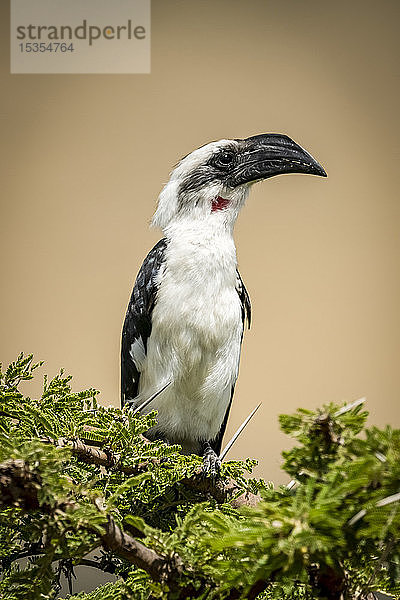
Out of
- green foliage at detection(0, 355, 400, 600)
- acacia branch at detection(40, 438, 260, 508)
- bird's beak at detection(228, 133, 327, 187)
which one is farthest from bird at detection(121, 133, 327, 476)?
green foliage at detection(0, 355, 400, 600)

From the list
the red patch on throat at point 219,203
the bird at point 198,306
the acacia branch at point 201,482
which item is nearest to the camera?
the acacia branch at point 201,482

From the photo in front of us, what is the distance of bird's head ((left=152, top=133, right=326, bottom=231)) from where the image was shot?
3.13 ft

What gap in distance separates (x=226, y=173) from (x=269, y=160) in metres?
0.08

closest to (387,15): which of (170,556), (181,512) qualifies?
(181,512)

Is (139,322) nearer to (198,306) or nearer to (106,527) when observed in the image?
(198,306)

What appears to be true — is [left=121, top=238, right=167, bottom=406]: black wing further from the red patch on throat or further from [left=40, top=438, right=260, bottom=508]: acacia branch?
[left=40, top=438, right=260, bottom=508]: acacia branch

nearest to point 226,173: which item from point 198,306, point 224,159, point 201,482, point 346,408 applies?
point 224,159

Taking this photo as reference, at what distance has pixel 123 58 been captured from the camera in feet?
6.34

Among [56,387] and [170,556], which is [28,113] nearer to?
[56,387]

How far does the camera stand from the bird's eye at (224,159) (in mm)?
1000

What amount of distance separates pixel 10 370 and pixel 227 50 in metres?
1.73

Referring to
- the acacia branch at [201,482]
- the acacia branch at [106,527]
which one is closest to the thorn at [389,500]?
the acacia branch at [106,527]

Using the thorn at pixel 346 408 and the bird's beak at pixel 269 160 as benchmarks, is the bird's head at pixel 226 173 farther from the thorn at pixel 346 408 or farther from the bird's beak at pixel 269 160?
the thorn at pixel 346 408

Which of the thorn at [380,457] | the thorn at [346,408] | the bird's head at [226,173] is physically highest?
the bird's head at [226,173]
